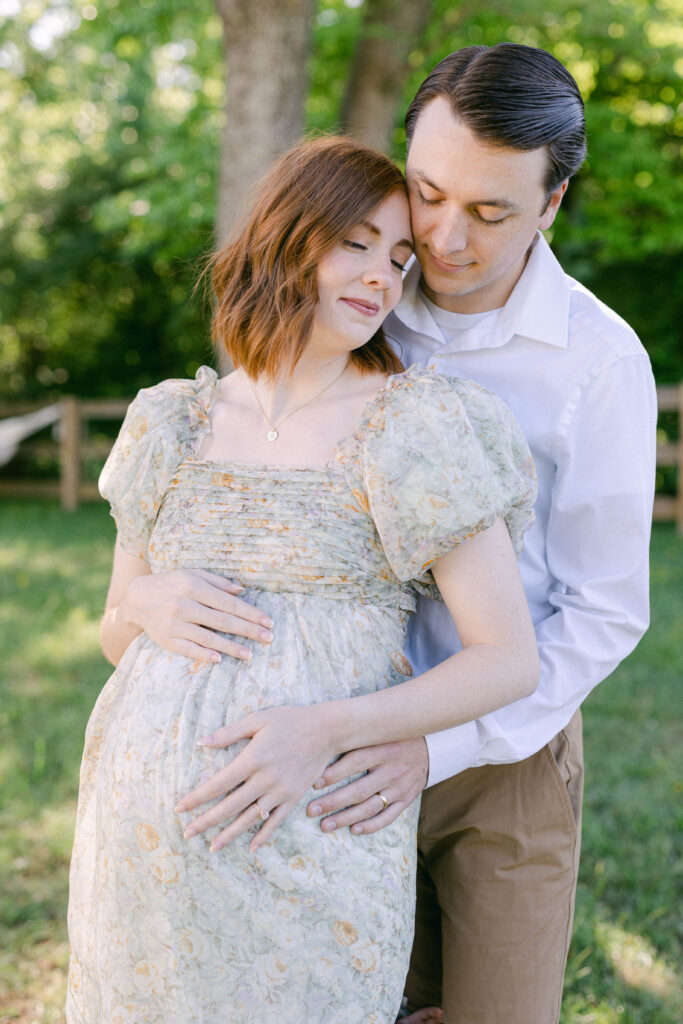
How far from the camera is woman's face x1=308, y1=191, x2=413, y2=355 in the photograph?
172cm

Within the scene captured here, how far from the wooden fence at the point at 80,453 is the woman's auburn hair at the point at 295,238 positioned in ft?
29.0

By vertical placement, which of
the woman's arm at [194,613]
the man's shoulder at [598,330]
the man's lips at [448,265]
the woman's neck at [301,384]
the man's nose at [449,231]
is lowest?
the woman's arm at [194,613]

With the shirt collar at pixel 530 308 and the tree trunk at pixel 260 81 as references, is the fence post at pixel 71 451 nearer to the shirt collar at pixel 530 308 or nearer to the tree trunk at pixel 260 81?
the tree trunk at pixel 260 81

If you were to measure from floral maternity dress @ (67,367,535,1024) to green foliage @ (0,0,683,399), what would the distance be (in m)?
5.96

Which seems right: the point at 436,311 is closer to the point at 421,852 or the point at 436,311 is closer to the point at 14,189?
the point at 421,852

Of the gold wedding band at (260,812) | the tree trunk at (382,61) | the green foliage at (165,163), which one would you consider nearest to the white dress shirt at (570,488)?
the gold wedding band at (260,812)

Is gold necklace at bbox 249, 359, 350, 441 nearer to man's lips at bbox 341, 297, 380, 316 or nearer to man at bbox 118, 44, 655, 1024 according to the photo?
man's lips at bbox 341, 297, 380, 316

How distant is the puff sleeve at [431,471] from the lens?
61.2 inches

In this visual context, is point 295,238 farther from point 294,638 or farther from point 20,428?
point 20,428

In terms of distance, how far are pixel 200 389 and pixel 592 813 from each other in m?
2.60

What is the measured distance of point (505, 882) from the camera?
1.92 meters

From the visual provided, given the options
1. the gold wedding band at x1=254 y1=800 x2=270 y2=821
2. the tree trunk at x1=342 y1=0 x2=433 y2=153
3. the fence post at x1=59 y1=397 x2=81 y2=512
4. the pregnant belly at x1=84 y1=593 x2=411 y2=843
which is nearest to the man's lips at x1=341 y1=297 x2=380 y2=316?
the pregnant belly at x1=84 y1=593 x2=411 y2=843

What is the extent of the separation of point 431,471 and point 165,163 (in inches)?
415

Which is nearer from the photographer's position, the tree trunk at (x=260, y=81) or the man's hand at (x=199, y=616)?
the man's hand at (x=199, y=616)
